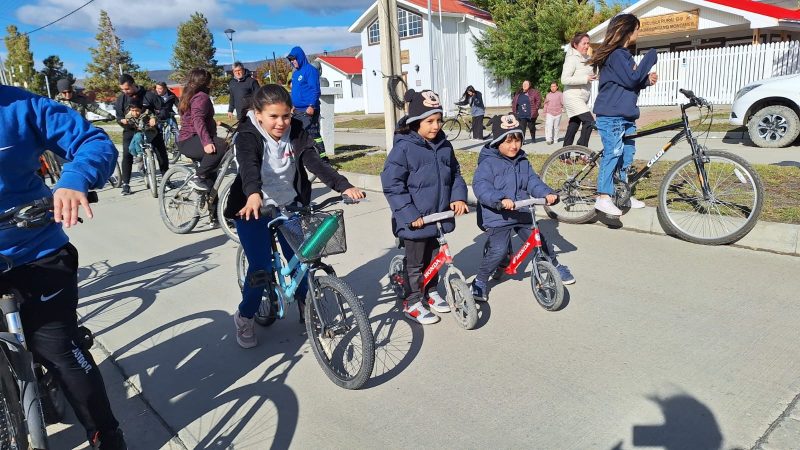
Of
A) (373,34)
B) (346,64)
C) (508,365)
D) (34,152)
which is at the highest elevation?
(373,34)

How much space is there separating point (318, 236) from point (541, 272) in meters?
1.83

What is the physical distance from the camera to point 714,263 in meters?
4.68

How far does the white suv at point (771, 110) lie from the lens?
913cm

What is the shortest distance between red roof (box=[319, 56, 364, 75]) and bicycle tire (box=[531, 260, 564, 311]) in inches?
1573

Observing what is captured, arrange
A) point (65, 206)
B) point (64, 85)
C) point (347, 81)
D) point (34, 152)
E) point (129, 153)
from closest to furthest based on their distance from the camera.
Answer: point (65, 206), point (34, 152), point (129, 153), point (64, 85), point (347, 81)

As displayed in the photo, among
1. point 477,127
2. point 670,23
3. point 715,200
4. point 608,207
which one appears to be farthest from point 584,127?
point 670,23

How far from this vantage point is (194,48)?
60.6m

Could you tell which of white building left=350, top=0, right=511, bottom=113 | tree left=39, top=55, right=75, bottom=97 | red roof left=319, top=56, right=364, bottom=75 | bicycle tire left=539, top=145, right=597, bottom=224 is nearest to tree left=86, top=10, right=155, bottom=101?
tree left=39, top=55, right=75, bottom=97

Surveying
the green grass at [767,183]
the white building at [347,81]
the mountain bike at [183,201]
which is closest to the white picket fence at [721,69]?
the green grass at [767,183]

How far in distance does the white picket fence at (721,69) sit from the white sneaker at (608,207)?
15488 mm

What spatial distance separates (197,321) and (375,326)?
145 centimetres

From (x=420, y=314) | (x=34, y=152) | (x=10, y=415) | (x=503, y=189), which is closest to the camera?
(x=10, y=415)

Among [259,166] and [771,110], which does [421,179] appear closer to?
[259,166]

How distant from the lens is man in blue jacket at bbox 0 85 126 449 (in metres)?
2.17
